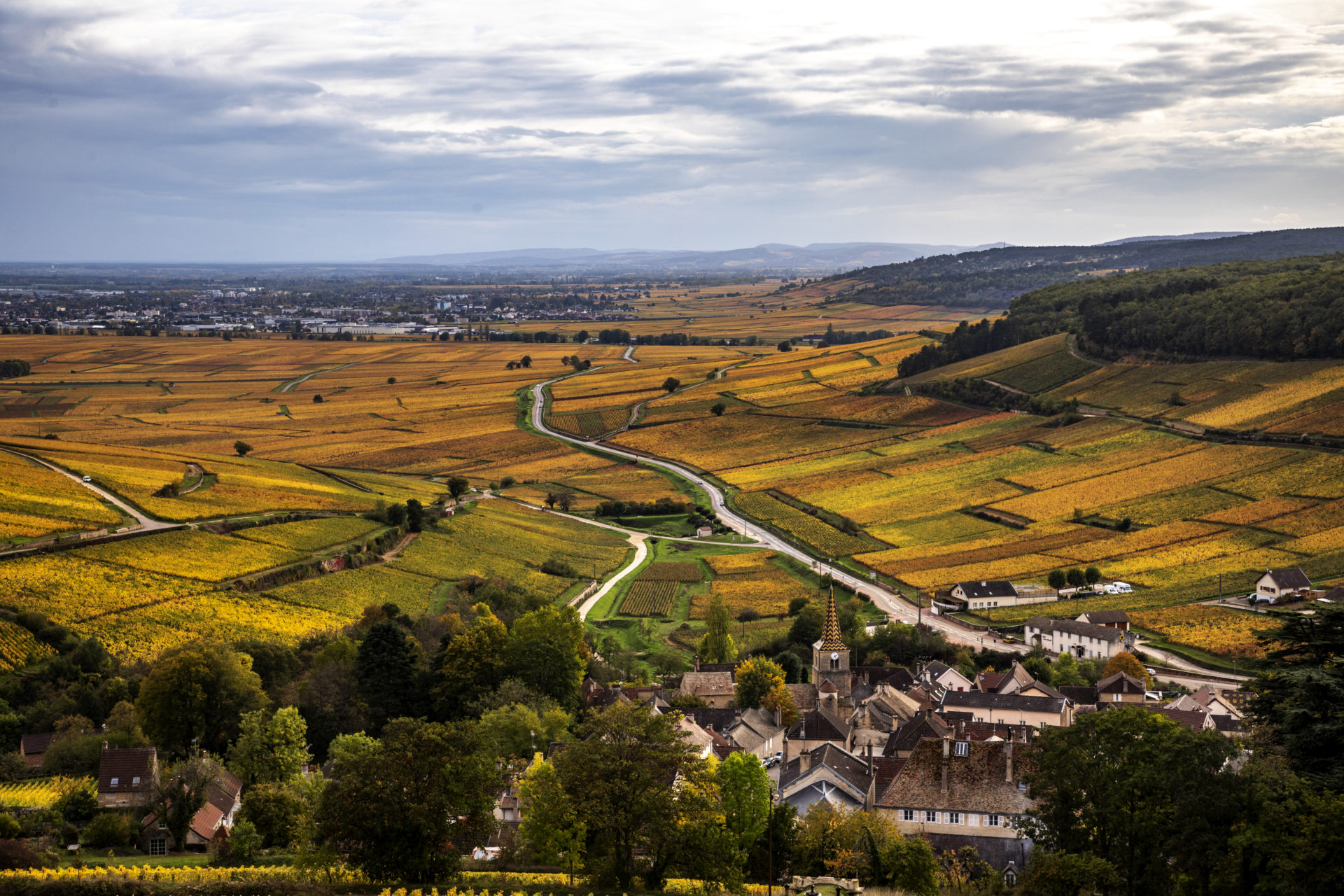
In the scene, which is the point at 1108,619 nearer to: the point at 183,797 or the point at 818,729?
the point at 818,729

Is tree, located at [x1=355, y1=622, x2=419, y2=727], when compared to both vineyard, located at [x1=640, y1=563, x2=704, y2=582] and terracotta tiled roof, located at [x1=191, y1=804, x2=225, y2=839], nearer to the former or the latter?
terracotta tiled roof, located at [x1=191, y1=804, x2=225, y2=839]

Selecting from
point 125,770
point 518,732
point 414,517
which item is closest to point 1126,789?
point 518,732

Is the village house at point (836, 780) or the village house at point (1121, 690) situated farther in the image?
the village house at point (1121, 690)

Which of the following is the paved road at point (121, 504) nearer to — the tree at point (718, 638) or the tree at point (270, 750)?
the tree at point (270, 750)

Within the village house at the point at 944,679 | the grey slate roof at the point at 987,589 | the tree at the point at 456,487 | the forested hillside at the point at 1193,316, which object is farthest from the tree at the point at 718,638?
the forested hillside at the point at 1193,316

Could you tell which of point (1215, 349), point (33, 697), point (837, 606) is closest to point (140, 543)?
point (33, 697)
